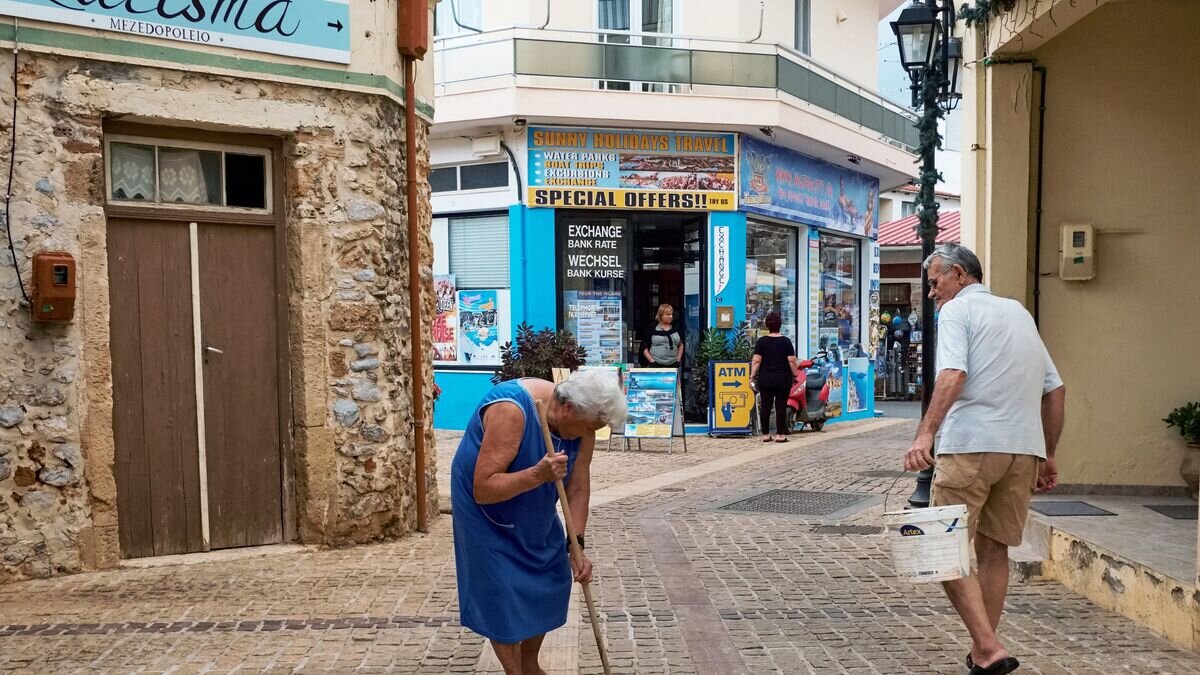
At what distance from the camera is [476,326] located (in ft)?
53.2

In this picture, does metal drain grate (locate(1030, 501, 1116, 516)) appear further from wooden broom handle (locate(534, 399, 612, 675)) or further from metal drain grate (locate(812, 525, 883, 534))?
wooden broom handle (locate(534, 399, 612, 675))

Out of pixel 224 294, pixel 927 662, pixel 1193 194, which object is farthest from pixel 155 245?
pixel 1193 194

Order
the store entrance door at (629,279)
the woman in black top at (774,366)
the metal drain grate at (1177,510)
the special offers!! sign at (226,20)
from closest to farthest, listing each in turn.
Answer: the special offers!! sign at (226,20), the metal drain grate at (1177,510), the woman in black top at (774,366), the store entrance door at (629,279)

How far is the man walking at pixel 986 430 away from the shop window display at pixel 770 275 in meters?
11.7

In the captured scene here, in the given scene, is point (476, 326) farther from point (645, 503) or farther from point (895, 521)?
point (895, 521)

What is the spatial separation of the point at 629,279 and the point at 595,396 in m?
12.5

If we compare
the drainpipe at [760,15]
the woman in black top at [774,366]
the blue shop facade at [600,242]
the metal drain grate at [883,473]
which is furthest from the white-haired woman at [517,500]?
the drainpipe at [760,15]

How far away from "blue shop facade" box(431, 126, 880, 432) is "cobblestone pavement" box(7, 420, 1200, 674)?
312 inches

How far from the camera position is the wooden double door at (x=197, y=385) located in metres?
6.85

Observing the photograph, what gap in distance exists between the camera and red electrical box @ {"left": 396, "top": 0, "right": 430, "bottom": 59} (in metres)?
7.84

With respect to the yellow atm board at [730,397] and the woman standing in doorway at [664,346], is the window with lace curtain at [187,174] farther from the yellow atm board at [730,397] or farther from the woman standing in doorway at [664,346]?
the yellow atm board at [730,397]

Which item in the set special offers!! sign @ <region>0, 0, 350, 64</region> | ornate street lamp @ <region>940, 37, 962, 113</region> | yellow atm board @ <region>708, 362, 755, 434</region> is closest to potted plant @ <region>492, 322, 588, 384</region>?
yellow atm board @ <region>708, 362, 755, 434</region>

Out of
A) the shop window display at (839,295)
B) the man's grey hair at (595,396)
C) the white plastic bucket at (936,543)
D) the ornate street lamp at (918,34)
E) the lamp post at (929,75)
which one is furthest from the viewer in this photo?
the shop window display at (839,295)

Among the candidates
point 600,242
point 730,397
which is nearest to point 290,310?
point 730,397
